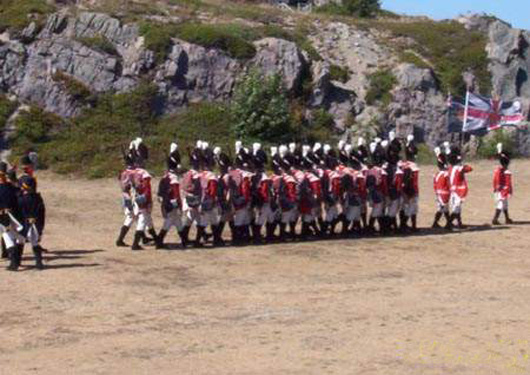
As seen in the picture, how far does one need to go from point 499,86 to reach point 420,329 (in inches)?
1328

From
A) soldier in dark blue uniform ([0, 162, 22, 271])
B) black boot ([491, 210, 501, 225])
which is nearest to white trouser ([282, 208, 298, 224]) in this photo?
black boot ([491, 210, 501, 225])

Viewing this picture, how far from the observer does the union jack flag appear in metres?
42.1

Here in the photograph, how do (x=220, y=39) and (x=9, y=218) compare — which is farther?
(x=220, y=39)

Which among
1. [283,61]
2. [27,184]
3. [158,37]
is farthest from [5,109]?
[27,184]

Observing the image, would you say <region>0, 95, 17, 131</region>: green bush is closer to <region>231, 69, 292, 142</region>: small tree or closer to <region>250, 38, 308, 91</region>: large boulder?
<region>231, 69, 292, 142</region>: small tree

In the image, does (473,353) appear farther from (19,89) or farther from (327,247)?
(19,89)

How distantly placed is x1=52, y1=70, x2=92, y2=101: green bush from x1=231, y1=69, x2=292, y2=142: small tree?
5325mm

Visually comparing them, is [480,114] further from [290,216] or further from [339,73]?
[290,216]

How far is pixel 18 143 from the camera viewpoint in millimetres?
35844

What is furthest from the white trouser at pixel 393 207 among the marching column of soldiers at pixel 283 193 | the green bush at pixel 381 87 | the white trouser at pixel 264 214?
the green bush at pixel 381 87

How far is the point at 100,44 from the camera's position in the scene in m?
39.6

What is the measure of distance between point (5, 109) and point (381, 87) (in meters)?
14.9

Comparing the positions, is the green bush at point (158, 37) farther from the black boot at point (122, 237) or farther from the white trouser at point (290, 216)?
the black boot at point (122, 237)

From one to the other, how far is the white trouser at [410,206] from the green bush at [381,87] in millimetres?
19053
